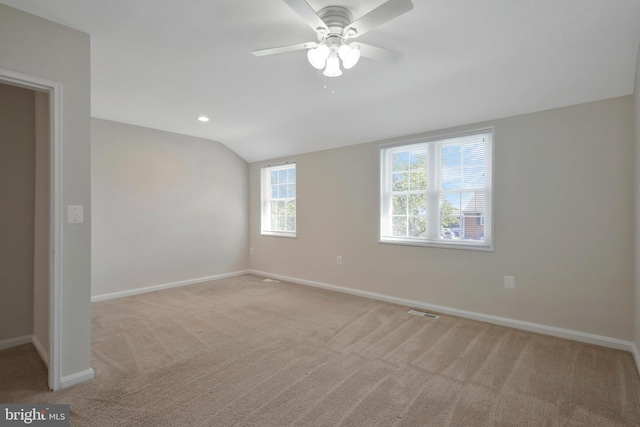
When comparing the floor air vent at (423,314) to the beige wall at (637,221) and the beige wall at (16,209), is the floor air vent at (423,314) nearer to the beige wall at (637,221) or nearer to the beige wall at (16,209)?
the beige wall at (637,221)

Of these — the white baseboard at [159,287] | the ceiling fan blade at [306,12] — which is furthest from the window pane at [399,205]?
the white baseboard at [159,287]

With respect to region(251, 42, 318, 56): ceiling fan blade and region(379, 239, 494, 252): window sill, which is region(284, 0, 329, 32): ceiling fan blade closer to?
region(251, 42, 318, 56): ceiling fan blade

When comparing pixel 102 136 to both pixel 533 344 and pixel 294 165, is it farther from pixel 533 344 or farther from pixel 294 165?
pixel 533 344

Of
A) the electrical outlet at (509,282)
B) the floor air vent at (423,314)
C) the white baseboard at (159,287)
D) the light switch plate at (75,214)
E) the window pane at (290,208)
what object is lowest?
the floor air vent at (423,314)

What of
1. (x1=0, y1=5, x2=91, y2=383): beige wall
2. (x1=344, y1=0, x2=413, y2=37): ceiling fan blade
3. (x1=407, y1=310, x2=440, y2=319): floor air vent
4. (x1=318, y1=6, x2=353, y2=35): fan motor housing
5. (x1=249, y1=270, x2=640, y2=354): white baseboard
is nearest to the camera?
(x1=344, y1=0, x2=413, y2=37): ceiling fan blade

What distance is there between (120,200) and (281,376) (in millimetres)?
3571

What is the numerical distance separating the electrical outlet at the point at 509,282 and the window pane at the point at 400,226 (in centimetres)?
127

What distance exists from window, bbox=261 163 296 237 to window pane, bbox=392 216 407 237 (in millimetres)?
1873

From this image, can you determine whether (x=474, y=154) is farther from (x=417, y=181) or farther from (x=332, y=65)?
(x=332, y=65)

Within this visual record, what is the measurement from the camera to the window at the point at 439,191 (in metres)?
3.50

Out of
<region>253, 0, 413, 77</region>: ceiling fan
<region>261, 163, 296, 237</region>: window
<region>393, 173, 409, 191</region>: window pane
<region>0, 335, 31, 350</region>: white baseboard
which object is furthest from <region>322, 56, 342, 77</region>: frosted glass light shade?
<region>0, 335, 31, 350</region>: white baseboard

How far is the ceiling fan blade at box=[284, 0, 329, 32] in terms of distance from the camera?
59.9 inches

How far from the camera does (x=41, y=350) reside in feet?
8.55

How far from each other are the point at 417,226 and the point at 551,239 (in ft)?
4.63
